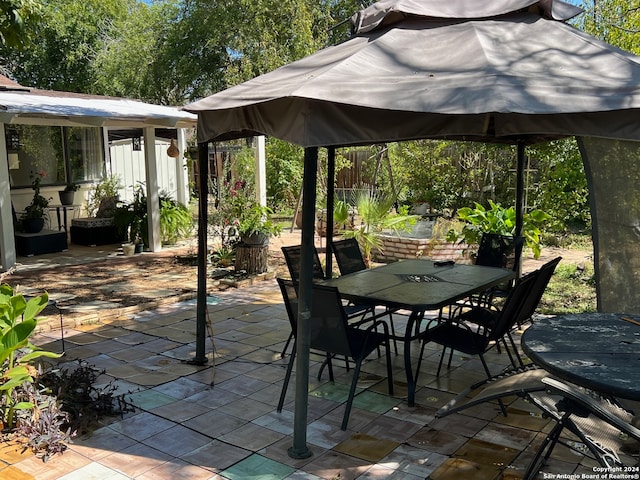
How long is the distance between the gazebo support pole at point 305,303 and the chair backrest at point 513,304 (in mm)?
1412

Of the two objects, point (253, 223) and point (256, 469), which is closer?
point (256, 469)

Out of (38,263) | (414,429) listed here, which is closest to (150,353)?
(414,429)

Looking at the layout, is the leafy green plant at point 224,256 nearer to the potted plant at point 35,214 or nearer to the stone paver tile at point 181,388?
the potted plant at point 35,214

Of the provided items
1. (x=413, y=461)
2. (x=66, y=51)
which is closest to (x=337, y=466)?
(x=413, y=461)

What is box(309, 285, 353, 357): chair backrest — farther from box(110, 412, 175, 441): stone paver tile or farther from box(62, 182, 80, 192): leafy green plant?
box(62, 182, 80, 192): leafy green plant

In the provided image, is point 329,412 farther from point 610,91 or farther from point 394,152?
point 394,152

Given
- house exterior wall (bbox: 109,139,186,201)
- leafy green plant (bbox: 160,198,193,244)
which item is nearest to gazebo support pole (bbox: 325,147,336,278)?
leafy green plant (bbox: 160,198,193,244)

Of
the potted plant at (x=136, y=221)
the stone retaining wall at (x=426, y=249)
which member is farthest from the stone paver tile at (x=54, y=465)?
the potted plant at (x=136, y=221)

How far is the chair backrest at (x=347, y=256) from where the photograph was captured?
5.57 meters

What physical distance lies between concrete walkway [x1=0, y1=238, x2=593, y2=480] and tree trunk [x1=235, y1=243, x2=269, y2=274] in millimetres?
2898

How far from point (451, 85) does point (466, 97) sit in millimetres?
184

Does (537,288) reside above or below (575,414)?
above

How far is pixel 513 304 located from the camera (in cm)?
384

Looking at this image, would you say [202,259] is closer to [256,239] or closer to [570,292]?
[256,239]
